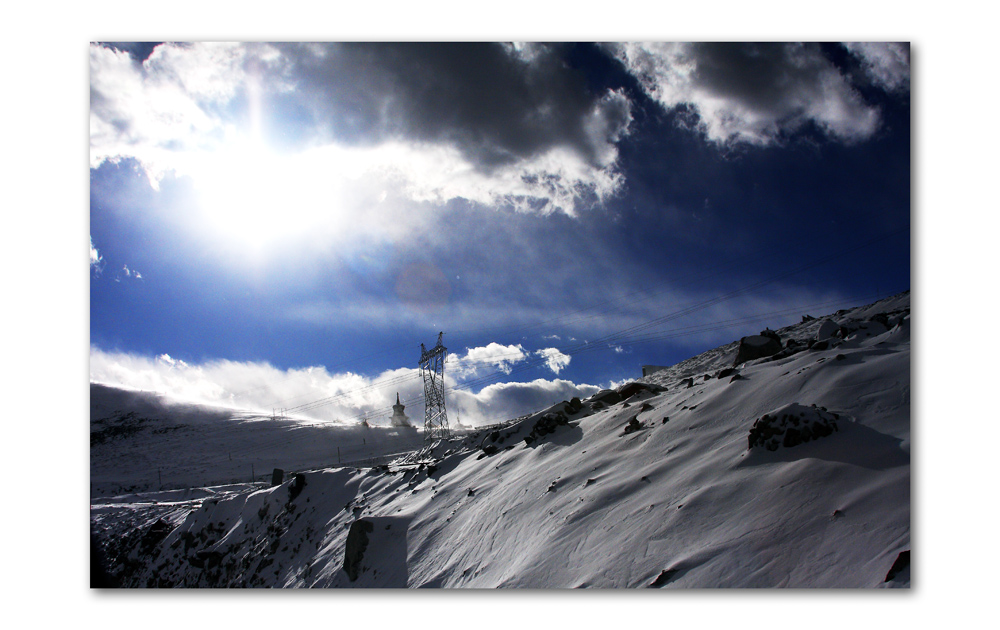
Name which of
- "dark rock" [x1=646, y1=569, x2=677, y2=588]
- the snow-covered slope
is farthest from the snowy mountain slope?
the snow-covered slope

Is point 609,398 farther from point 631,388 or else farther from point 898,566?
point 898,566

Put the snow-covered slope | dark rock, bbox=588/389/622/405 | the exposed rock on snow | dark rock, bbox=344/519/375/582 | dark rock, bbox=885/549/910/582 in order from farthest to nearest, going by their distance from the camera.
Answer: the snow-covered slope → dark rock, bbox=588/389/622/405 → dark rock, bbox=344/519/375/582 → the exposed rock on snow → dark rock, bbox=885/549/910/582

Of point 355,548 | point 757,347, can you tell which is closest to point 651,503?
point 355,548

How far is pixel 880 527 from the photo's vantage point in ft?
16.0

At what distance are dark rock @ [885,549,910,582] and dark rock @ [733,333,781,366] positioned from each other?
454 inches

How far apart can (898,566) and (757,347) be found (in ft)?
40.9

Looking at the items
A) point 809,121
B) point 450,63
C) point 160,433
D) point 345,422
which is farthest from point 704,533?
point 160,433

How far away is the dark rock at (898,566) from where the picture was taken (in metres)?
4.50

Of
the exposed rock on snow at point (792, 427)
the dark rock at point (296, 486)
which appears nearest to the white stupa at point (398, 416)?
the dark rock at point (296, 486)

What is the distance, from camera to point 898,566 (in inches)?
178

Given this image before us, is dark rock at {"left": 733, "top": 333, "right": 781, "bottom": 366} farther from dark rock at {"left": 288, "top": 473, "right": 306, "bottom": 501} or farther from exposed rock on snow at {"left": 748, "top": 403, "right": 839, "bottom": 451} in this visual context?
dark rock at {"left": 288, "top": 473, "right": 306, "bottom": 501}

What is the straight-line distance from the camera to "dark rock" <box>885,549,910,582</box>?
177 inches

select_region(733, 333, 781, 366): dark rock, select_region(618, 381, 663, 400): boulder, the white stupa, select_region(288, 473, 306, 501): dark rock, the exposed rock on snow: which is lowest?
the white stupa

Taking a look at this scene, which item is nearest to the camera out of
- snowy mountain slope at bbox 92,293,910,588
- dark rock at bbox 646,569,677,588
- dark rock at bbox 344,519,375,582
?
snowy mountain slope at bbox 92,293,910,588
